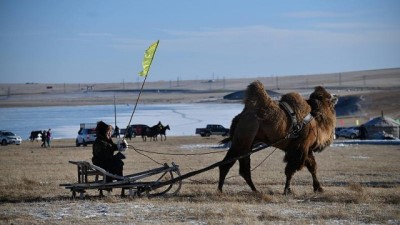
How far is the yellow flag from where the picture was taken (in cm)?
1800

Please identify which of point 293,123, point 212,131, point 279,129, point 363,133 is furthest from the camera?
point 212,131

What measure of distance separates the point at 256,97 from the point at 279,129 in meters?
0.90

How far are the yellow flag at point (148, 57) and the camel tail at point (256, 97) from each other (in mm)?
2953

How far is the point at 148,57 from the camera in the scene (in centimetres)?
1814

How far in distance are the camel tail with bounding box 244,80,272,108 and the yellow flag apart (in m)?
2.95

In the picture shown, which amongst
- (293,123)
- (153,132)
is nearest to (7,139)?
(153,132)

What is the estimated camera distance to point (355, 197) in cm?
1494

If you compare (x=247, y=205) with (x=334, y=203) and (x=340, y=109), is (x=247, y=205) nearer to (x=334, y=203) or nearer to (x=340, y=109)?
(x=334, y=203)

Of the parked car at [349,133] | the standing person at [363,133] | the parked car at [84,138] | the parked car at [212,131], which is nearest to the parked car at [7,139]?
the parked car at [84,138]

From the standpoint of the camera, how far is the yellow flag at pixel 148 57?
18000 mm

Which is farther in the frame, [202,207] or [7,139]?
[7,139]

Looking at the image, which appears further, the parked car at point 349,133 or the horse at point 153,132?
the parked car at point 349,133

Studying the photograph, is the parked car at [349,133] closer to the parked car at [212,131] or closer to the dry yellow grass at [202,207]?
the parked car at [212,131]

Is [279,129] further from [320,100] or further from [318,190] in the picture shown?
[320,100]
